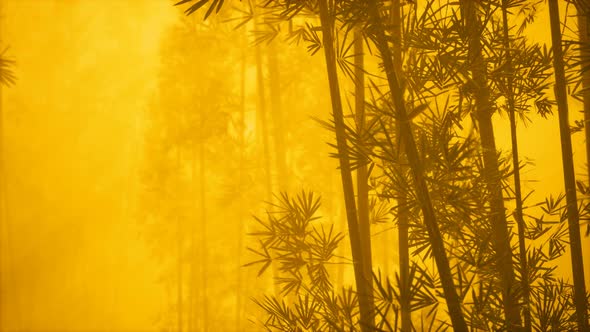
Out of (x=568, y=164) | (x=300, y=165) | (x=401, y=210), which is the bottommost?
(x=401, y=210)

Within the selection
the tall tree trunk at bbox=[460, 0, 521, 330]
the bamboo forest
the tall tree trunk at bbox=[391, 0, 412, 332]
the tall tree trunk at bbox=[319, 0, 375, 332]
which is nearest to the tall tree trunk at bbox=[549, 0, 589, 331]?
the bamboo forest

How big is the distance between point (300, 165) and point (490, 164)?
3.50m

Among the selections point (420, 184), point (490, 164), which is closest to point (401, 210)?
point (420, 184)

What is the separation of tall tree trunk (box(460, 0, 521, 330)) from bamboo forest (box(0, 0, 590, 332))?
1 centimetres

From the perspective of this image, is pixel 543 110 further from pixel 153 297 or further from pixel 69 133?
pixel 69 133

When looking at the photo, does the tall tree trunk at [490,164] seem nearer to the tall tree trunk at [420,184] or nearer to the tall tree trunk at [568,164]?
the tall tree trunk at [568,164]

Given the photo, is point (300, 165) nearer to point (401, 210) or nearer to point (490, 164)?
point (490, 164)

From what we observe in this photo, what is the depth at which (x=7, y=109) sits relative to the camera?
9320 mm

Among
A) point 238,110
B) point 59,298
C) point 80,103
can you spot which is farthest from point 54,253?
point 238,110

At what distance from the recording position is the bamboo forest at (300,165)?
5.34 feet

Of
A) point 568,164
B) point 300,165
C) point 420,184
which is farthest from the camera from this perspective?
point 300,165

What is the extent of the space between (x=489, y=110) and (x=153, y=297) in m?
14.8

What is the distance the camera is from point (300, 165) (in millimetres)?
5309

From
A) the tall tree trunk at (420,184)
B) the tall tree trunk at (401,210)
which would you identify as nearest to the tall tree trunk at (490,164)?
the tall tree trunk at (401,210)
